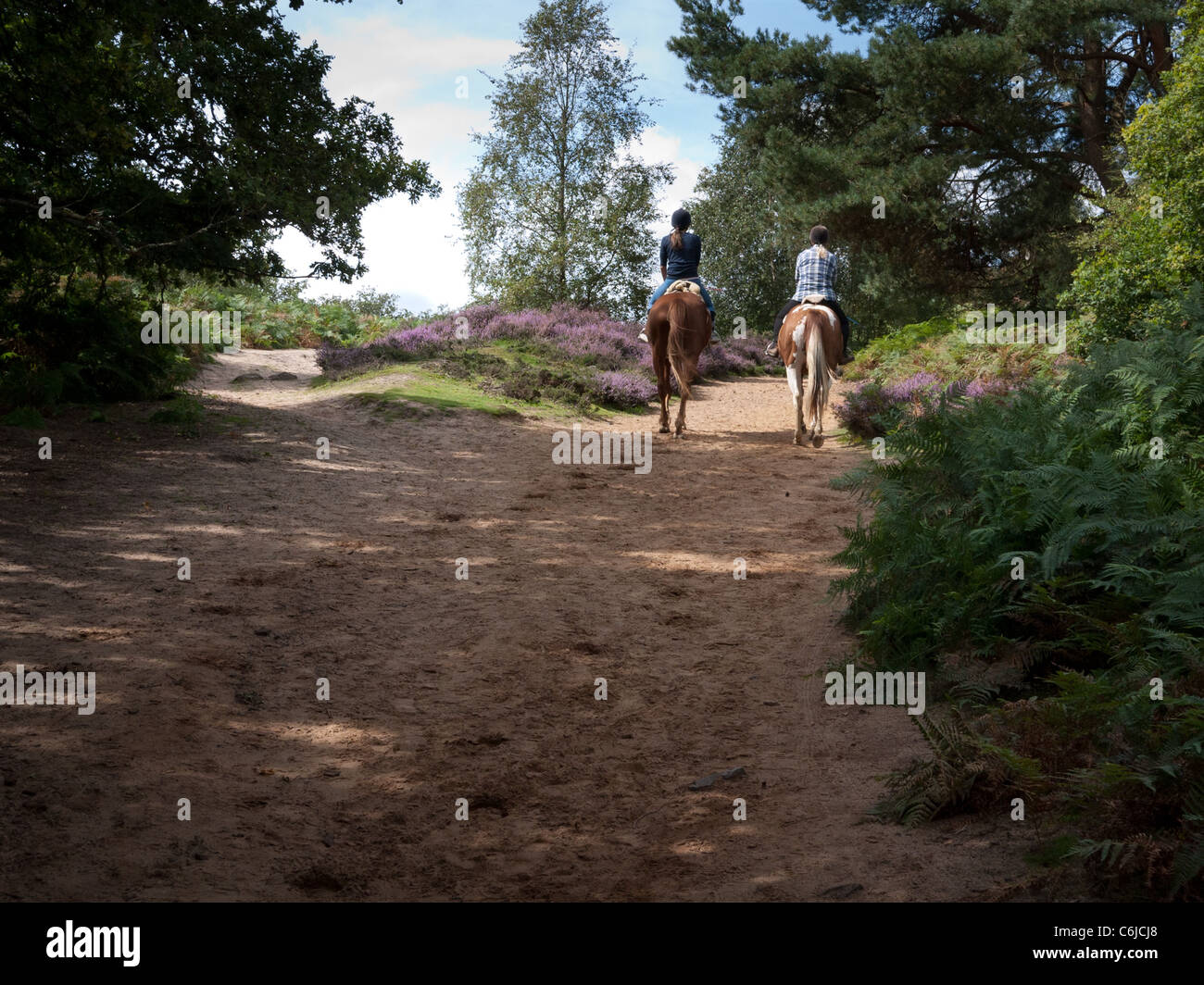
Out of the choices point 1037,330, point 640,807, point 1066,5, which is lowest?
point 640,807

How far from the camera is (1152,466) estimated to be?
565cm

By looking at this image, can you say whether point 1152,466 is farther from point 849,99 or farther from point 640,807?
point 849,99

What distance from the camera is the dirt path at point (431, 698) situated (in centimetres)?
388

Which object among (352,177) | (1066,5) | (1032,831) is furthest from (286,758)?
(1066,5)

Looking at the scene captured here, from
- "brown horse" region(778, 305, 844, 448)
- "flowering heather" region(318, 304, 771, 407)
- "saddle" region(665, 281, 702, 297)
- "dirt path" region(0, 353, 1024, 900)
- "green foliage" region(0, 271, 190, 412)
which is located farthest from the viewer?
"flowering heather" region(318, 304, 771, 407)

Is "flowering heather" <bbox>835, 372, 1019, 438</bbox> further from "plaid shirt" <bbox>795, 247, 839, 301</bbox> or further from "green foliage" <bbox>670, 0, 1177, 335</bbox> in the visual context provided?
"green foliage" <bbox>670, 0, 1177, 335</bbox>

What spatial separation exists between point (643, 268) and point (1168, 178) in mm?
14609

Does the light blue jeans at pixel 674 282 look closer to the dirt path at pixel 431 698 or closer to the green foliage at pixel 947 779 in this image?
the dirt path at pixel 431 698

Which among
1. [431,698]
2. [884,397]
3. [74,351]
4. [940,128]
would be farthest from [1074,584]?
[940,128]

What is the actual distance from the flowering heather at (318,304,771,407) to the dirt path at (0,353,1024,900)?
7.33 meters

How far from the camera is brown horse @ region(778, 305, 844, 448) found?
1295 centimetres

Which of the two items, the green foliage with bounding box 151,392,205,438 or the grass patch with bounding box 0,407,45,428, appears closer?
the grass patch with bounding box 0,407,45,428

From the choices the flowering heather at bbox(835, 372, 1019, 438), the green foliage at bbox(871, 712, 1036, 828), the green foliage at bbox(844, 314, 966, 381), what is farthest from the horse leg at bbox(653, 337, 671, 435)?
the green foliage at bbox(871, 712, 1036, 828)

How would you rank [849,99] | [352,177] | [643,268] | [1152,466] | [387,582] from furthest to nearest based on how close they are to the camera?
[643,268] → [849,99] → [352,177] → [387,582] → [1152,466]
